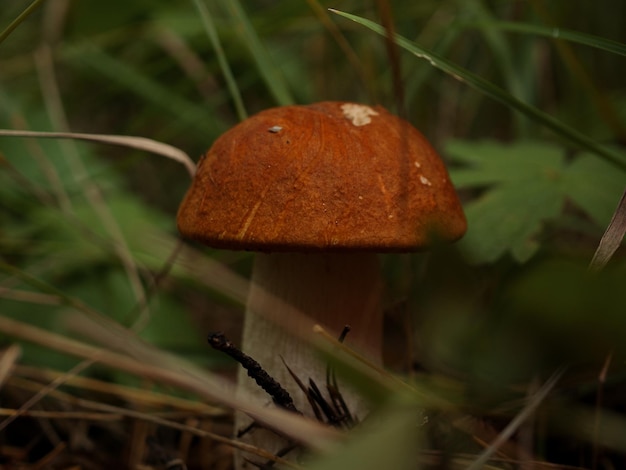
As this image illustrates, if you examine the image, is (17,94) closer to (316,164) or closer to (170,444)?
(170,444)

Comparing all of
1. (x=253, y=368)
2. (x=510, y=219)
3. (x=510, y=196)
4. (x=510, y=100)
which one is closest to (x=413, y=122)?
(x=510, y=196)

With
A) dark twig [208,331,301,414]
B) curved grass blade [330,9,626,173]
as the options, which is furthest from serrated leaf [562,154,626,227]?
dark twig [208,331,301,414]

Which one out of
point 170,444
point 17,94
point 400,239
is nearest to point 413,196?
point 400,239

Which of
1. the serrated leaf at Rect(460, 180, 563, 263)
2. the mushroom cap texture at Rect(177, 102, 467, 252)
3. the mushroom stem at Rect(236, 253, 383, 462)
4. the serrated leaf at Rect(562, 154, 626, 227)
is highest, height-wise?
the mushroom cap texture at Rect(177, 102, 467, 252)

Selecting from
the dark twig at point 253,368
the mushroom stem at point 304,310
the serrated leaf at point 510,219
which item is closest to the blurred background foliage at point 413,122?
the serrated leaf at point 510,219

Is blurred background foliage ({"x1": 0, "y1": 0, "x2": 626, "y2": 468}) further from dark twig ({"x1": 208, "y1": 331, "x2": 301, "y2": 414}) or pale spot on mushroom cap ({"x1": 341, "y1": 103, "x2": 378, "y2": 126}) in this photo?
dark twig ({"x1": 208, "y1": 331, "x2": 301, "y2": 414})

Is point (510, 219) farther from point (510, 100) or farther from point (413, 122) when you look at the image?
point (413, 122)
